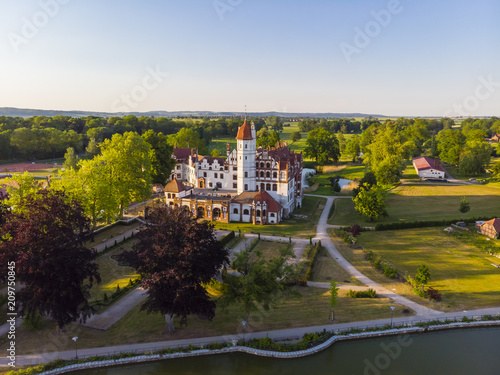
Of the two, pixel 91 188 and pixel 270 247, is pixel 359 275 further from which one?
pixel 91 188

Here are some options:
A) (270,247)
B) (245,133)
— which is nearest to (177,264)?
(270,247)

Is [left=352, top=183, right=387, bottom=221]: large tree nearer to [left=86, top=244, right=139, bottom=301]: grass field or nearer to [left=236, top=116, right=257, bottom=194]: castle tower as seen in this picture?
[left=236, top=116, right=257, bottom=194]: castle tower

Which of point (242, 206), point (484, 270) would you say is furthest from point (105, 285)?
point (484, 270)

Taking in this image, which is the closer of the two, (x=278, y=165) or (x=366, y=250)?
(x=366, y=250)

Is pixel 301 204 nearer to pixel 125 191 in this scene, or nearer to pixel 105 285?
pixel 125 191

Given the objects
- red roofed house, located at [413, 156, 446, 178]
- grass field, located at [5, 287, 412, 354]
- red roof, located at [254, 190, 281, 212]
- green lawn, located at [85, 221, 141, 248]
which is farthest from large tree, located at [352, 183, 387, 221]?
red roofed house, located at [413, 156, 446, 178]
